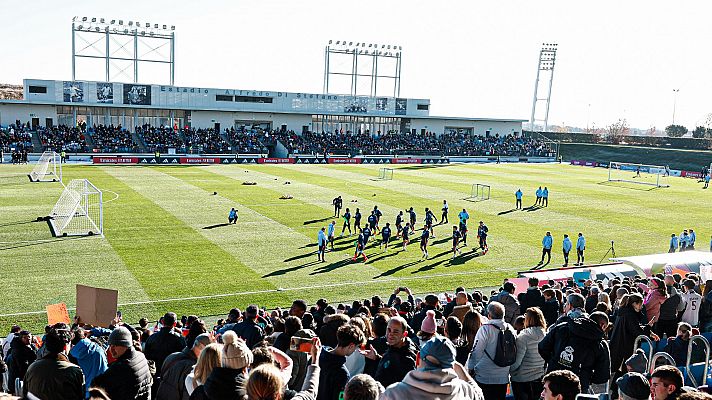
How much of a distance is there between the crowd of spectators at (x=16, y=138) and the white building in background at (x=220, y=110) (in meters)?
1.83

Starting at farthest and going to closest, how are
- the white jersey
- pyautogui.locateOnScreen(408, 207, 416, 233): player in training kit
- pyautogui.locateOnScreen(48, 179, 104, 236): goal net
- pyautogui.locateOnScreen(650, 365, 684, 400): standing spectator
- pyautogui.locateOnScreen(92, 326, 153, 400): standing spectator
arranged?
1. pyautogui.locateOnScreen(408, 207, 416, 233): player in training kit
2. pyautogui.locateOnScreen(48, 179, 104, 236): goal net
3. the white jersey
4. pyautogui.locateOnScreen(92, 326, 153, 400): standing spectator
5. pyautogui.locateOnScreen(650, 365, 684, 400): standing spectator

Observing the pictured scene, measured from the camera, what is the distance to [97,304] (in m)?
12.3

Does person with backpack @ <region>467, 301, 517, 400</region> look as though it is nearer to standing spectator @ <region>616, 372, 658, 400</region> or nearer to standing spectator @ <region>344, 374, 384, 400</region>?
standing spectator @ <region>616, 372, 658, 400</region>

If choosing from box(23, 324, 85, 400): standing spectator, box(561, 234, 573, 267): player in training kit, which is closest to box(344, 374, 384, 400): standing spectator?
box(23, 324, 85, 400): standing spectator

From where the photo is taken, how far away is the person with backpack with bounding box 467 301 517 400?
23.1 feet

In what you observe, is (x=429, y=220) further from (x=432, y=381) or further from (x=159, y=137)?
(x=159, y=137)

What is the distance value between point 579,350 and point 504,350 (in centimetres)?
80

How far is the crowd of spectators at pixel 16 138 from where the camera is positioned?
60.2m

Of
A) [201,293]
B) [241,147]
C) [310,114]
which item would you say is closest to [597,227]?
[201,293]

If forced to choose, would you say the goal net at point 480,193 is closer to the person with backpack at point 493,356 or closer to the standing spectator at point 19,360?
the person with backpack at point 493,356

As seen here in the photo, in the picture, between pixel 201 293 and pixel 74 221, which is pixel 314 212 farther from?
pixel 201 293

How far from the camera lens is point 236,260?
2258cm

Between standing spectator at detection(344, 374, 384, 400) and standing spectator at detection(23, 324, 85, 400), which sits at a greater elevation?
standing spectator at detection(344, 374, 384, 400)

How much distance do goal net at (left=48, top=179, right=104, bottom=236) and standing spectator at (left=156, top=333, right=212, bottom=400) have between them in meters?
21.3
